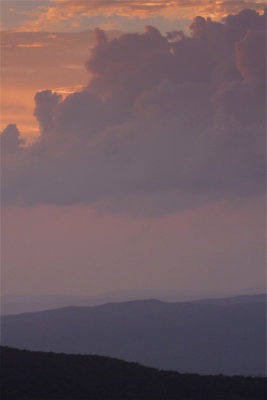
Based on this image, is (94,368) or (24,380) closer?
(24,380)

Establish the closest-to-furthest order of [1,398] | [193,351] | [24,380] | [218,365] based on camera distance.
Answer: [1,398], [24,380], [218,365], [193,351]

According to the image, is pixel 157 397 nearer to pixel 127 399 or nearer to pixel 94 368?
pixel 127 399

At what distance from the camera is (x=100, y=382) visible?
41844 millimetres

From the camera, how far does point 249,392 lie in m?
44.0

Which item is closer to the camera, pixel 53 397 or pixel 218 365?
pixel 53 397

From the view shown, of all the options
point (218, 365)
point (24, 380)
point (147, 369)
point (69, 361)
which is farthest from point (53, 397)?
point (218, 365)

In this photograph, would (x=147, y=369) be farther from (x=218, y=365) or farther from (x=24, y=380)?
(x=218, y=365)

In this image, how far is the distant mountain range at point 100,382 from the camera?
132 feet

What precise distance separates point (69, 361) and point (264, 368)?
498 feet

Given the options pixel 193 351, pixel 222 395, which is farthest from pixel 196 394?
pixel 193 351

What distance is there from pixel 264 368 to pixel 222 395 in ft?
496

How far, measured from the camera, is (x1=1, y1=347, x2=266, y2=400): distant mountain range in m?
40.1

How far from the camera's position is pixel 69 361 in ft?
147

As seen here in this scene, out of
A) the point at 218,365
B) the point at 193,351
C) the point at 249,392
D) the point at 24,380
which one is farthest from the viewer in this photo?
the point at 193,351
